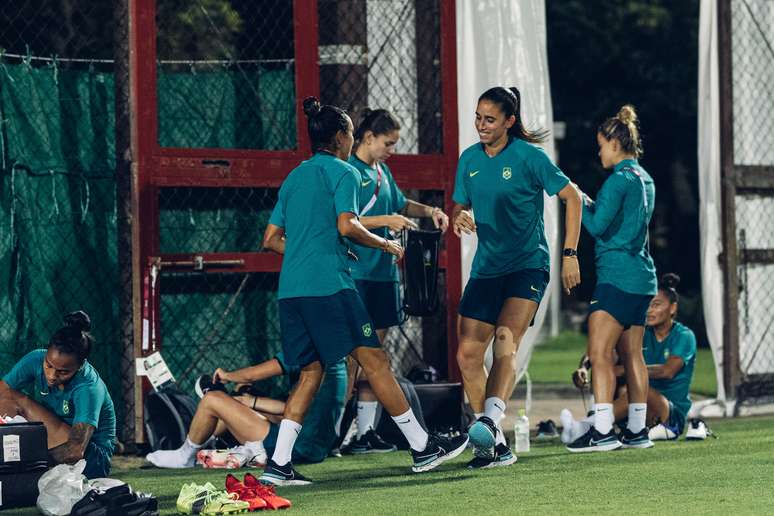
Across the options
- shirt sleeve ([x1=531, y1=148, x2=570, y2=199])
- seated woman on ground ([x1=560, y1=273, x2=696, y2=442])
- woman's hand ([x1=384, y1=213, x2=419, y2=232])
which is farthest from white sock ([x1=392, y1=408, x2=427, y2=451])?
seated woman on ground ([x1=560, y1=273, x2=696, y2=442])

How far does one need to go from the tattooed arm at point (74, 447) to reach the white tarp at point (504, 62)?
3902 mm

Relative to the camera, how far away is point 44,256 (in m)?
9.39

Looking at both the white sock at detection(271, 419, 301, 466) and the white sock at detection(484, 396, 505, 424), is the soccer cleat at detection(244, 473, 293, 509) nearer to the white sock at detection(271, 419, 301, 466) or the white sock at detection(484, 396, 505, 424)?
the white sock at detection(271, 419, 301, 466)

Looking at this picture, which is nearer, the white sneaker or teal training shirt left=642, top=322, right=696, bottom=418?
the white sneaker

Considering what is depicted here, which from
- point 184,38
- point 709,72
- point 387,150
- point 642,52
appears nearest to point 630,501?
point 387,150

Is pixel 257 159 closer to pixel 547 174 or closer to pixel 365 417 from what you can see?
pixel 365 417

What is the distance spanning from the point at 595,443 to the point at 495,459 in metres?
1.00

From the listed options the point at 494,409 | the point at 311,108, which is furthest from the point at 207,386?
the point at 311,108

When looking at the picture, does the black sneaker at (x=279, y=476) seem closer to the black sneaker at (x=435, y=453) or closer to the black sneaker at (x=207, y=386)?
the black sneaker at (x=435, y=453)

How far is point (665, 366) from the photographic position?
9609 millimetres

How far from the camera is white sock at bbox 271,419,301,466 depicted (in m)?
7.22

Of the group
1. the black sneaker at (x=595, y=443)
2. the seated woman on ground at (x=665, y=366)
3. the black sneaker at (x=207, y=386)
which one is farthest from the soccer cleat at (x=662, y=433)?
the black sneaker at (x=207, y=386)

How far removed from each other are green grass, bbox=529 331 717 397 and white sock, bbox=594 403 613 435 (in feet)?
14.6

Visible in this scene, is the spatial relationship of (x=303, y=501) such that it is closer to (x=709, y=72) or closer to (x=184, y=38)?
(x=709, y=72)
